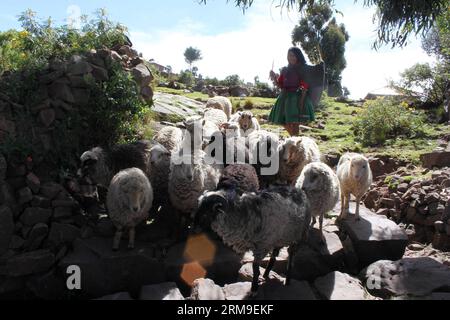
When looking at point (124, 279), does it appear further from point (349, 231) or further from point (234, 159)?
point (349, 231)

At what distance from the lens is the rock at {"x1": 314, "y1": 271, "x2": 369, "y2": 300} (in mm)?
4738

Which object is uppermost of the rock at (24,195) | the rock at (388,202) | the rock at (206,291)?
the rock at (24,195)

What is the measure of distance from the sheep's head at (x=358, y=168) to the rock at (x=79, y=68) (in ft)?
15.8

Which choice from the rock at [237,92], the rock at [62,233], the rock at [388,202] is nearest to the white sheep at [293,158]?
the rock at [388,202]

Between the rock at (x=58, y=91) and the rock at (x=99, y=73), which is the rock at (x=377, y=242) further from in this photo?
the rock at (x=58, y=91)

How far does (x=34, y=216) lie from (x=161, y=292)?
245 centimetres

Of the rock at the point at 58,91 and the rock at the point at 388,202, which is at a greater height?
the rock at the point at 58,91

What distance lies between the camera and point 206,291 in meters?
4.53

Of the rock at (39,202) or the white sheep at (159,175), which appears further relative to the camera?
the white sheep at (159,175)

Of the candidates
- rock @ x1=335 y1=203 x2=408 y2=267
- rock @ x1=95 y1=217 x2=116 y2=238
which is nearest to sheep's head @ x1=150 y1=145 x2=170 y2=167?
rock @ x1=95 y1=217 x2=116 y2=238

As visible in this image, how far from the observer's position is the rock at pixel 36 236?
583 centimetres

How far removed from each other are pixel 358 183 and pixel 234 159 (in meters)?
2.10

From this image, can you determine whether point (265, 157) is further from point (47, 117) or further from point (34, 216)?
point (34, 216)
